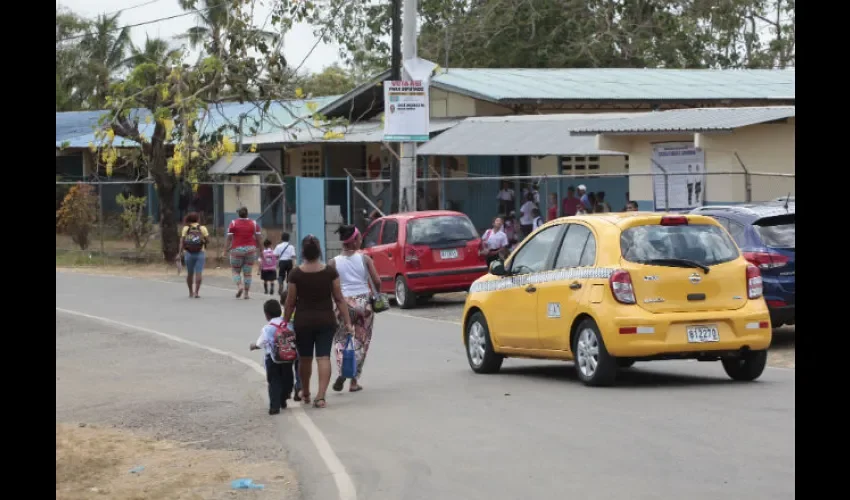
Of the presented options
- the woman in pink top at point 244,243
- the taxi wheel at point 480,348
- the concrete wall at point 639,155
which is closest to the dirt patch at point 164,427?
the taxi wheel at point 480,348

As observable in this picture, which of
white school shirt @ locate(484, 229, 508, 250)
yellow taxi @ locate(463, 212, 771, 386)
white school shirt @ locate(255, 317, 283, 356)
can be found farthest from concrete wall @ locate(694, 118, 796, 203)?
white school shirt @ locate(255, 317, 283, 356)

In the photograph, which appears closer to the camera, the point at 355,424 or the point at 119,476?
the point at 119,476

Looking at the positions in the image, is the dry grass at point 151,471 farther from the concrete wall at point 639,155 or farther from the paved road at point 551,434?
the concrete wall at point 639,155

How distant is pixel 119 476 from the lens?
32.0 feet

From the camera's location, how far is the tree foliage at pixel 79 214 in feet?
136

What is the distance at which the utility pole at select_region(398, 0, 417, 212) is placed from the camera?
1026 inches

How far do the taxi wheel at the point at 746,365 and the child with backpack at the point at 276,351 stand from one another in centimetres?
416

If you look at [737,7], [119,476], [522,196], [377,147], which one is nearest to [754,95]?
[522,196]

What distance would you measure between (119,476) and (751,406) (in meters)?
5.17

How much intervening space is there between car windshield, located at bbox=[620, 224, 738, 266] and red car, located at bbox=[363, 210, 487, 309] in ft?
37.2

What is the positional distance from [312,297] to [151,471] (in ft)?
9.26

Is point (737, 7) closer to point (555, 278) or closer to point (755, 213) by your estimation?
point (755, 213)

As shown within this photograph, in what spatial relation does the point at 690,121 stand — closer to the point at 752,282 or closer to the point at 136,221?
the point at 752,282
